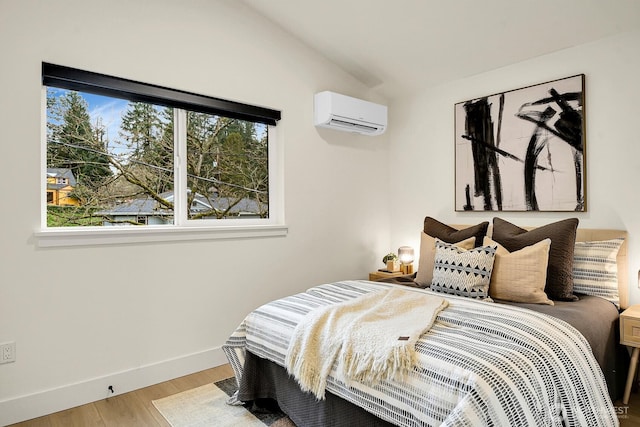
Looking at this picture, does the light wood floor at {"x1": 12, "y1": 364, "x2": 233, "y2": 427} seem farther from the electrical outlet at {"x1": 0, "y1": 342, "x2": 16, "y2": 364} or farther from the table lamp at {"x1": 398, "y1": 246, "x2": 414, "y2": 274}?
the table lamp at {"x1": 398, "y1": 246, "x2": 414, "y2": 274}

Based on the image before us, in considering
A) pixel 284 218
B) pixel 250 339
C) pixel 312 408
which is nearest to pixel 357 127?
pixel 284 218

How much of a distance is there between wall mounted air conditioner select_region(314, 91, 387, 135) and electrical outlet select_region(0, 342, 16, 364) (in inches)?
104

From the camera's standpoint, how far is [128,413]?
2.35 meters

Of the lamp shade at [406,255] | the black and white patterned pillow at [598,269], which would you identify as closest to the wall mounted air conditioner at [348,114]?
the lamp shade at [406,255]

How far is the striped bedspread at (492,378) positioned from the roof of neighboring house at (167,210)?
1377mm

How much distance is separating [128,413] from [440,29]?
3.25m

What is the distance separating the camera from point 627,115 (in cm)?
278

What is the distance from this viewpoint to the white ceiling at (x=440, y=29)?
106 inches

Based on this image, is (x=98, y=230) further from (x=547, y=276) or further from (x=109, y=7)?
(x=547, y=276)

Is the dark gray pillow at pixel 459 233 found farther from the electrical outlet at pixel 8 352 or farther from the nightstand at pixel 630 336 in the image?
the electrical outlet at pixel 8 352

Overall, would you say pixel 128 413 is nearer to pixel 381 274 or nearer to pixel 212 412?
pixel 212 412

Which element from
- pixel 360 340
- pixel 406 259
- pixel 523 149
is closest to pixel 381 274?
pixel 406 259

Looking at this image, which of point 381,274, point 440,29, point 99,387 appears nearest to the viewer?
point 99,387

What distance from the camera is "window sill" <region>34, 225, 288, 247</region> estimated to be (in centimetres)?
238
